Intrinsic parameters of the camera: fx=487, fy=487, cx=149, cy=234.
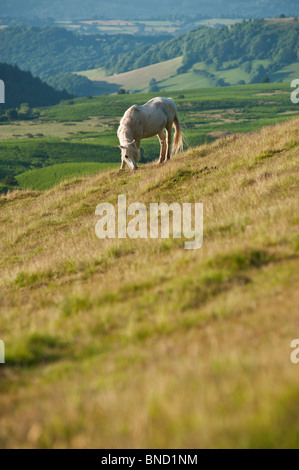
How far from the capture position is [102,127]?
5423 inches

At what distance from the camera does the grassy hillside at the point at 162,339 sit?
12.3 ft

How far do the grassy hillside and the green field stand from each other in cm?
6714

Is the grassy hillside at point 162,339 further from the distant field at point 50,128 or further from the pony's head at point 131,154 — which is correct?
the distant field at point 50,128

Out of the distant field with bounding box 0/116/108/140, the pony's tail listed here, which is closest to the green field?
the distant field with bounding box 0/116/108/140

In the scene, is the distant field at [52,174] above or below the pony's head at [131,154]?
above

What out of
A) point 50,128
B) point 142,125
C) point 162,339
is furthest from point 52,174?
point 50,128

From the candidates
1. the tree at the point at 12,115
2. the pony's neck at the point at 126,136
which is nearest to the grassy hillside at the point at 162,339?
the pony's neck at the point at 126,136

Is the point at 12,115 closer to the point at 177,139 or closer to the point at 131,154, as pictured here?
the point at 177,139

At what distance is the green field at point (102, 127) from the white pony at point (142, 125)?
173ft

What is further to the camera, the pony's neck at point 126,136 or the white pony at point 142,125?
the white pony at point 142,125

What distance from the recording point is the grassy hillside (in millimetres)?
3762

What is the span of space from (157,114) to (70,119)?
14743 cm

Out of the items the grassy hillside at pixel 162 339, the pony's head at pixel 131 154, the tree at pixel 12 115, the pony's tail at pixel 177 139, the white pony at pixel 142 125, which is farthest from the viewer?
the tree at pixel 12 115

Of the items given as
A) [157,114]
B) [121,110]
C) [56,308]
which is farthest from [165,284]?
[121,110]
